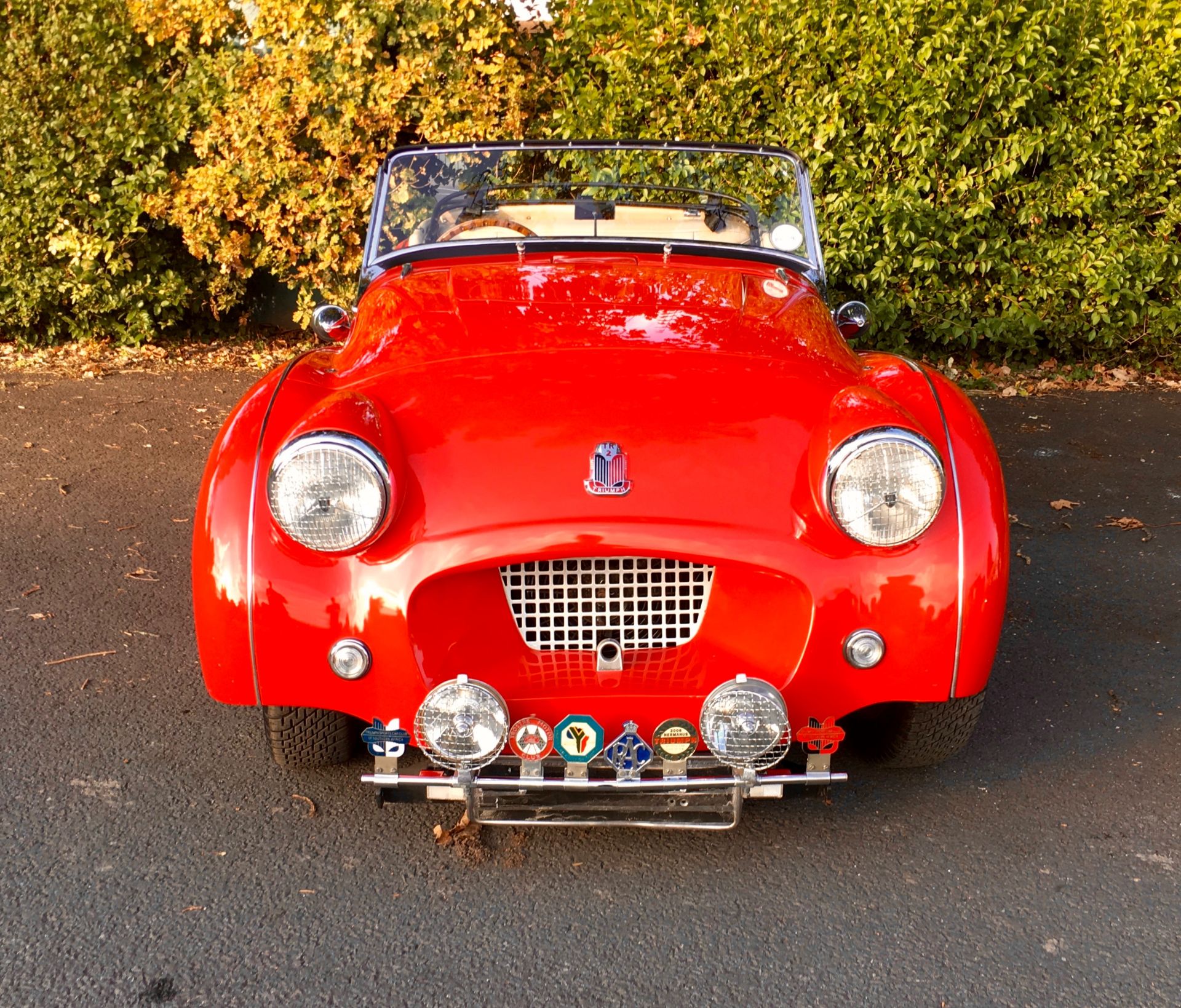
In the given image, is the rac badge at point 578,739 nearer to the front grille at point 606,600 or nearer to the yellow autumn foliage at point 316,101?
the front grille at point 606,600

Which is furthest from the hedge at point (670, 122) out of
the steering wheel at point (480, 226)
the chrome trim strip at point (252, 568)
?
the chrome trim strip at point (252, 568)

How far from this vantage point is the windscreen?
→ 3.75 metres

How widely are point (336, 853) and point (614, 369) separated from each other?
1.27m

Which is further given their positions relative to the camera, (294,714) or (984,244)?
(984,244)

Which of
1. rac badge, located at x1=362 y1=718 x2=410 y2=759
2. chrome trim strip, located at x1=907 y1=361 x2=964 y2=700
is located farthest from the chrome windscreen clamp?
chrome trim strip, located at x1=907 y1=361 x2=964 y2=700

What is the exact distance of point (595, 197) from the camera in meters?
4.05

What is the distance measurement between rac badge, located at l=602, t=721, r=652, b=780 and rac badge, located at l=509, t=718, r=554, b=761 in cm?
14

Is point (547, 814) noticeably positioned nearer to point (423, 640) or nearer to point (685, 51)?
point (423, 640)

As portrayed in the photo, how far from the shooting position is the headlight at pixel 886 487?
2293 mm

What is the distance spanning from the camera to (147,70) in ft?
22.6

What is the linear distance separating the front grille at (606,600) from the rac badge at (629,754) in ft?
0.60

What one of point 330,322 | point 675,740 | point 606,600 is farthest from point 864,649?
point 330,322

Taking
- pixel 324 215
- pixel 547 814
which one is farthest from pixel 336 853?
pixel 324 215

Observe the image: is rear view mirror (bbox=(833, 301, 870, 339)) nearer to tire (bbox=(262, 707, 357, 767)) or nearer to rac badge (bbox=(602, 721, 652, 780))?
rac badge (bbox=(602, 721, 652, 780))
